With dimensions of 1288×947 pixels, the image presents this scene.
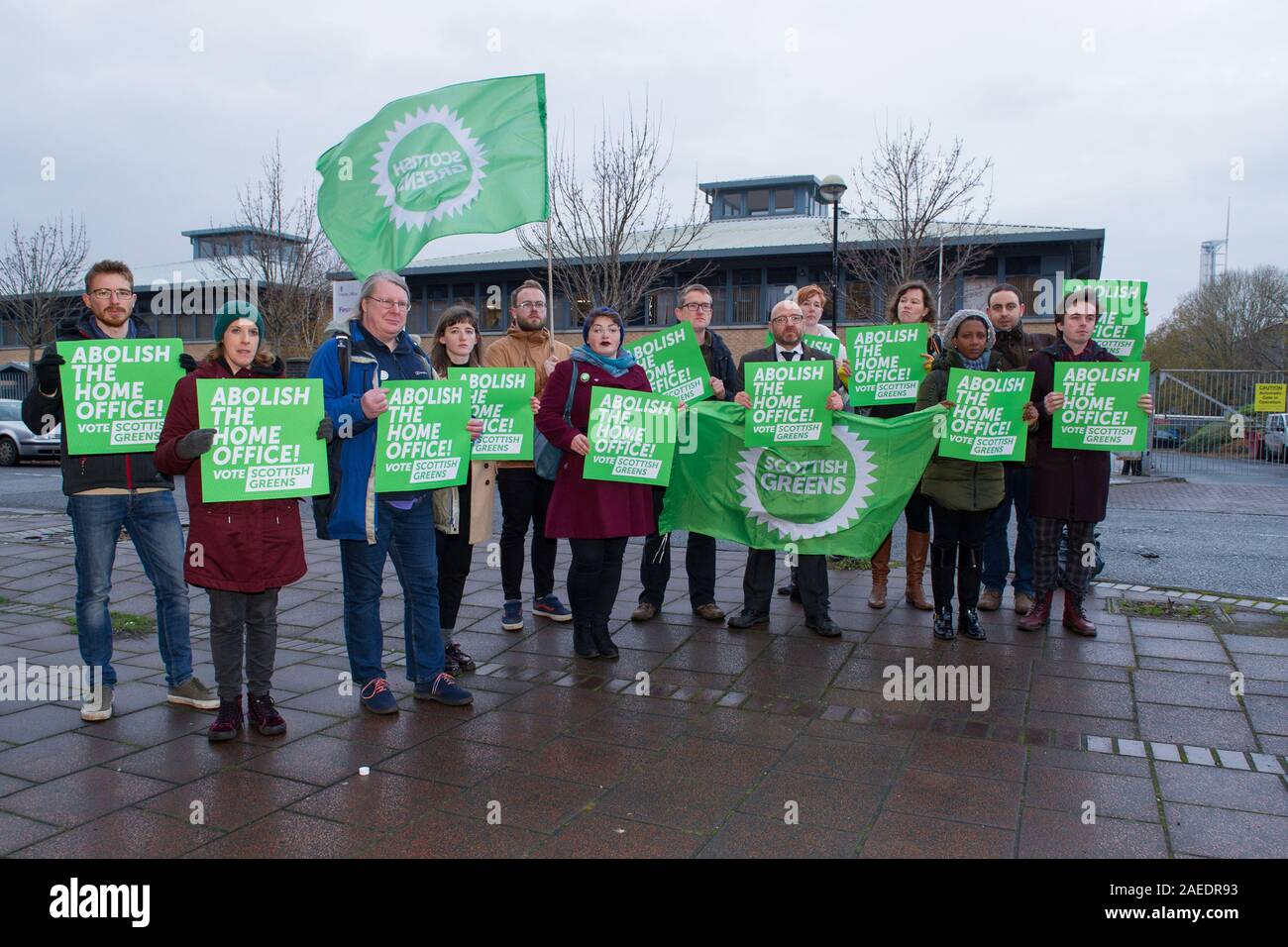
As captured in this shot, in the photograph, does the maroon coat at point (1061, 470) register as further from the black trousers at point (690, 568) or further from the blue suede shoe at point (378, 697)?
the blue suede shoe at point (378, 697)

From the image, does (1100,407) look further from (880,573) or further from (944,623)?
(880,573)

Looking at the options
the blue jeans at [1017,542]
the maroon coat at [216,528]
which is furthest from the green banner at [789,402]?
the maroon coat at [216,528]

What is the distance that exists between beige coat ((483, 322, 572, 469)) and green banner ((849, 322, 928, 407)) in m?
2.21

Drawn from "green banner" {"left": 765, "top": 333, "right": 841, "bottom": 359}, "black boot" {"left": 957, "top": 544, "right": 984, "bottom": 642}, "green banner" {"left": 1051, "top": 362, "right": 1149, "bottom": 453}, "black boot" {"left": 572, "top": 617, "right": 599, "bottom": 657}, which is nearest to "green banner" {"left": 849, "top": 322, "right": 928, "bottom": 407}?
"green banner" {"left": 765, "top": 333, "right": 841, "bottom": 359}

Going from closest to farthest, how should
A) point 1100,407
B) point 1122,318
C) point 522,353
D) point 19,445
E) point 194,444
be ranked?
point 194,444 → point 1100,407 → point 522,353 → point 1122,318 → point 19,445

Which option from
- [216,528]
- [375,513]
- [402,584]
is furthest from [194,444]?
[402,584]

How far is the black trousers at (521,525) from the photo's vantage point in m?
6.61

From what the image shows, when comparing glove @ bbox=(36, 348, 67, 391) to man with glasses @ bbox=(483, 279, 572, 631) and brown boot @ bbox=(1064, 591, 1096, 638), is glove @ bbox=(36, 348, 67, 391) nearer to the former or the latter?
man with glasses @ bbox=(483, 279, 572, 631)

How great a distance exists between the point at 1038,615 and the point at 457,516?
13.0 feet

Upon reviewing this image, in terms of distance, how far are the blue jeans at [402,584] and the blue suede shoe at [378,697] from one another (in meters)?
0.07

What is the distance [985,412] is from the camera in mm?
6422

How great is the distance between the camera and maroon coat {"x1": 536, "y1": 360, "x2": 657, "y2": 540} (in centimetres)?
602

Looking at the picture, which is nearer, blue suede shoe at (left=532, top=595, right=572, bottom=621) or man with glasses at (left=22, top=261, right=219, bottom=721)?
man with glasses at (left=22, top=261, right=219, bottom=721)
